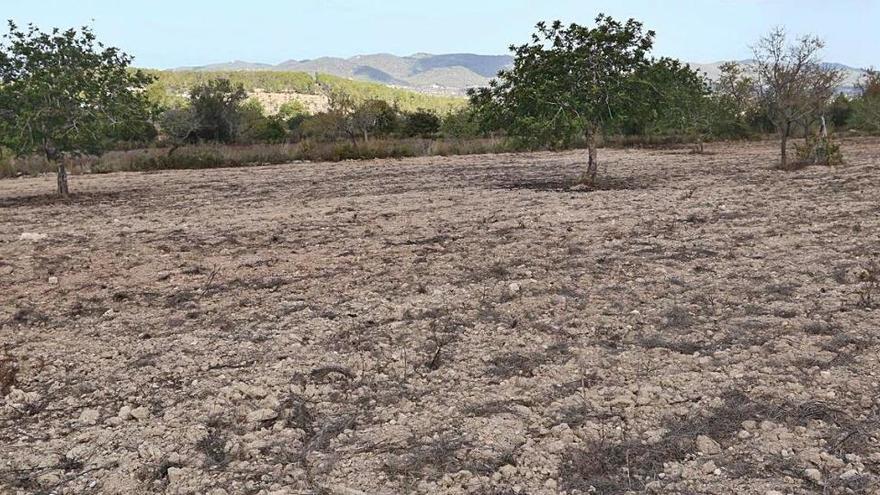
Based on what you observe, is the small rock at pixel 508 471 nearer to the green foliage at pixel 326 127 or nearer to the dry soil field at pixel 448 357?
the dry soil field at pixel 448 357

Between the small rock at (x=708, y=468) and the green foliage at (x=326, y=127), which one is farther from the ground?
the green foliage at (x=326, y=127)

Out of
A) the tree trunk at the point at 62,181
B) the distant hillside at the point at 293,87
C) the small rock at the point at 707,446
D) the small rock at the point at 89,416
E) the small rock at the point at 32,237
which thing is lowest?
the small rock at the point at 707,446

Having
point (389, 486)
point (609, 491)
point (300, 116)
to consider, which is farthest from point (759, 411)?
point (300, 116)

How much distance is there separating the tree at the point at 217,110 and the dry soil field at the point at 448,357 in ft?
96.2

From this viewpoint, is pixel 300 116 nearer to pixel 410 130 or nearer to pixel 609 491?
pixel 410 130

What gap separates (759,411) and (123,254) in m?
8.07

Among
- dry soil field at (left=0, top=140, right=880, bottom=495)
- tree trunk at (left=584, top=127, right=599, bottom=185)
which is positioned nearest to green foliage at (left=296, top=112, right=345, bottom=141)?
tree trunk at (left=584, top=127, right=599, bottom=185)

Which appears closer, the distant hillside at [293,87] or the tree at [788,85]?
the tree at [788,85]

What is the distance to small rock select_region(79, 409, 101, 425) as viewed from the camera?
3.85 meters

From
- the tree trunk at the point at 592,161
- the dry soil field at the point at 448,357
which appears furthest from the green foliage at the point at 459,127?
the dry soil field at the point at 448,357

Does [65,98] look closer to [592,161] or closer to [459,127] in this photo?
[592,161]

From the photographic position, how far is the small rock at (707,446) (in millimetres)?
3316

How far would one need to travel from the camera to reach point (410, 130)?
146 feet

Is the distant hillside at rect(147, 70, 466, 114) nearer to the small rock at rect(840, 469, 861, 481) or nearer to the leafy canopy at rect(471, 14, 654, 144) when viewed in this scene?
the leafy canopy at rect(471, 14, 654, 144)
